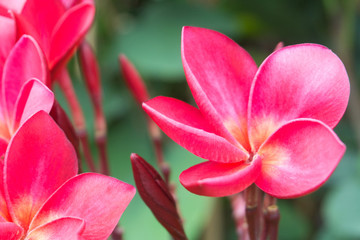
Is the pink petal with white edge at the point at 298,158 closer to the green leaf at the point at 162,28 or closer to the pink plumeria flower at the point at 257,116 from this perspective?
the pink plumeria flower at the point at 257,116

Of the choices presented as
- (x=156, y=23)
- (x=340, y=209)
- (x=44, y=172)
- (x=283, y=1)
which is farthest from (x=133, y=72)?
(x=283, y=1)

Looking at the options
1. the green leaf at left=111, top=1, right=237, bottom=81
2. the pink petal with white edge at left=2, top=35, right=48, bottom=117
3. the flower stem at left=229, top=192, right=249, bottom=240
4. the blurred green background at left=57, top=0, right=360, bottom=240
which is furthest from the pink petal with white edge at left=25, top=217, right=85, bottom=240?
the green leaf at left=111, top=1, right=237, bottom=81

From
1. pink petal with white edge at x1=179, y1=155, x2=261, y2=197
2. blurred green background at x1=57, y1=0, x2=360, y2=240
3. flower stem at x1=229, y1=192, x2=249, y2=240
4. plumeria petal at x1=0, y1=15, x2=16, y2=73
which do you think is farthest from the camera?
blurred green background at x1=57, y1=0, x2=360, y2=240

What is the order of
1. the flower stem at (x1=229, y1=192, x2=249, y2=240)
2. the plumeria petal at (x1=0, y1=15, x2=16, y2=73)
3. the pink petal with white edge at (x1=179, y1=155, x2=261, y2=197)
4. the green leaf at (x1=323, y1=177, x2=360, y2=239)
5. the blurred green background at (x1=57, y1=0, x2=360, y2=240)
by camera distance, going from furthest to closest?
the blurred green background at (x1=57, y1=0, x2=360, y2=240) < the green leaf at (x1=323, y1=177, x2=360, y2=239) < the flower stem at (x1=229, y1=192, x2=249, y2=240) < the plumeria petal at (x1=0, y1=15, x2=16, y2=73) < the pink petal with white edge at (x1=179, y1=155, x2=261, y2=197)

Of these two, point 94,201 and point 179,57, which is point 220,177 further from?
point 179,57

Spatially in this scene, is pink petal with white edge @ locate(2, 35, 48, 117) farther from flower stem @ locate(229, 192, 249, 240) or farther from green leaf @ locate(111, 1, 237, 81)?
green leaf @ locate(111, 1, 237, 81)

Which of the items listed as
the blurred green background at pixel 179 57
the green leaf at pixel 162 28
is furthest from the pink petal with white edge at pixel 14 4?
the green leaf at pixel 162 28

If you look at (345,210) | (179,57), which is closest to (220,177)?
(345,210)

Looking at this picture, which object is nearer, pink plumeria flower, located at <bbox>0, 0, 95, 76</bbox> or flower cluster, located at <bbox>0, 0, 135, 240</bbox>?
flower cluster, located at <bbox>0, 0, 135, 240</bbox>
